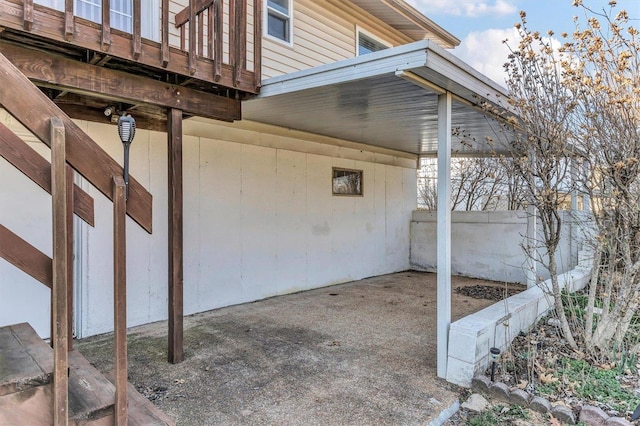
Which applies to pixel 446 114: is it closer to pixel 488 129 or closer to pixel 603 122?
pixel 603 122

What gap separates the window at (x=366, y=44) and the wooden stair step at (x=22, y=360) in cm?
735

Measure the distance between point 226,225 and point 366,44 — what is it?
4.98 metres

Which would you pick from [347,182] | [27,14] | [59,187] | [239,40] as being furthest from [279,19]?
[59,187]

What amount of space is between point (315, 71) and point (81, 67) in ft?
6.35

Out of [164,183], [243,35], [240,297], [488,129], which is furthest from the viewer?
[240,297]

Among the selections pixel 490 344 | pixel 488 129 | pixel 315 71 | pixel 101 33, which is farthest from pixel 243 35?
pixel 490 344

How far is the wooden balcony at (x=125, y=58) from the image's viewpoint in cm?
285

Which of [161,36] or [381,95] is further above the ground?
[161,36]

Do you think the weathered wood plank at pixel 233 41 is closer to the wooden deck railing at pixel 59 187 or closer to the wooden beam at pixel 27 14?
the wooden beam at pixel 27 14

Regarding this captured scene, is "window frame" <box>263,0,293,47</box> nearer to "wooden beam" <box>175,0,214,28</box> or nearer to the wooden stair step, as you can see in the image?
"wooden beam" <box>175,0,214,28</box>

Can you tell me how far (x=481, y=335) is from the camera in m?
3.34

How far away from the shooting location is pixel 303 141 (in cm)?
678

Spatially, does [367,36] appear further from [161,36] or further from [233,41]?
[161,36]

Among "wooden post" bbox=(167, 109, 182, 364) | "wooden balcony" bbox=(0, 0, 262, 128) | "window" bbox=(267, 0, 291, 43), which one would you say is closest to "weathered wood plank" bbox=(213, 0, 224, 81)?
"wooden balcony" bbox=(0, 0, 262, 128)
